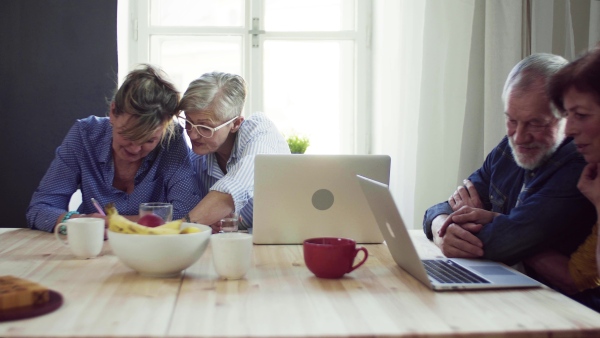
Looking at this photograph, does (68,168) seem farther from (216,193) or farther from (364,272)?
(364,272)

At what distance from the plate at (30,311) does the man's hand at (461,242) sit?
92 centimetres

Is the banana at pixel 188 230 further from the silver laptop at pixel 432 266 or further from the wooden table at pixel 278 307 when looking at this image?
the silver laptop at pixel 432 266

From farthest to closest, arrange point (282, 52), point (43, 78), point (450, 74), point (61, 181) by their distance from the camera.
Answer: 1. point (282, 52)
2. point (43, 78)
3. point (450, 74)
4. point (61, 181)

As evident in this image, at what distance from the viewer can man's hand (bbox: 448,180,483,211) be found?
6.07ft

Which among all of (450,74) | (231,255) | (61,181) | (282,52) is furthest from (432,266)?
(282,52)

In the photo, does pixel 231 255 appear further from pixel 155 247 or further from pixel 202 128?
pixel 202 128

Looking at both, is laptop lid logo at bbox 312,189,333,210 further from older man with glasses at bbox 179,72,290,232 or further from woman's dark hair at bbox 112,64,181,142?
woman's dark hair at bbox 112,64,181,142

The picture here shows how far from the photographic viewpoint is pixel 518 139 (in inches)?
66.6

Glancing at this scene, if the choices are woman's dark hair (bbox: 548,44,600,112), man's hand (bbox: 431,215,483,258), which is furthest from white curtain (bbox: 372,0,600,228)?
man's hand (bbox: 431,215,483,258)

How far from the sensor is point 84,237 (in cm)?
140

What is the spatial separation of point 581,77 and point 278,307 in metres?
0.94

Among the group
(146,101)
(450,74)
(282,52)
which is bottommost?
(146,101)

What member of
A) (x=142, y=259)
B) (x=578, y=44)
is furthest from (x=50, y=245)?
(x=578, y=44)

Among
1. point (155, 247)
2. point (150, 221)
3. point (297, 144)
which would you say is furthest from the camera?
point (297, 144)
